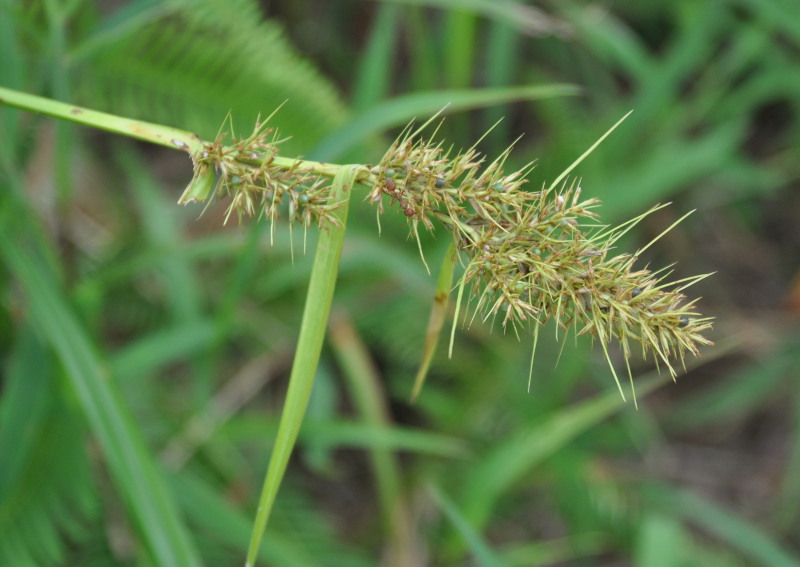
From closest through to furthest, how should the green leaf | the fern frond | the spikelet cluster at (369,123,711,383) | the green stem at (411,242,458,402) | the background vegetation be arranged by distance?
the spikelet cluster at (369,123,711,383), the green stem at (411,242,458,402), the green leaf, the background vegetation, the fern frond

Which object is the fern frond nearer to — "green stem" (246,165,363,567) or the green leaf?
the green leaf

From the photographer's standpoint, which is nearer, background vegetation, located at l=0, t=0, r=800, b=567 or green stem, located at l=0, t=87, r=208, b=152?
green stem, located at l=0, t=87, r=208, b=152

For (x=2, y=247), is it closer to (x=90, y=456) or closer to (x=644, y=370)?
(x=90, y=456)

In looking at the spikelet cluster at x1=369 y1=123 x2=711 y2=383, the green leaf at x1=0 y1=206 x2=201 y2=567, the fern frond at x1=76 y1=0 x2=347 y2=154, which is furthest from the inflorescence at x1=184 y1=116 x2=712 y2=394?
the fern frond at x1=76 y1=0 x2=347 y2=154

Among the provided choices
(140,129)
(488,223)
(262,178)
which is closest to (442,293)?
(488,223)

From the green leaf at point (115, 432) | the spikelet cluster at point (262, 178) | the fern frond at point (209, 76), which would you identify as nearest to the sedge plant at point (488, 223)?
the spikelet cluster at point (262, 178)

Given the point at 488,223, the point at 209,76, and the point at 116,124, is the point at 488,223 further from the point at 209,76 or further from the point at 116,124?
the point at 209,76
